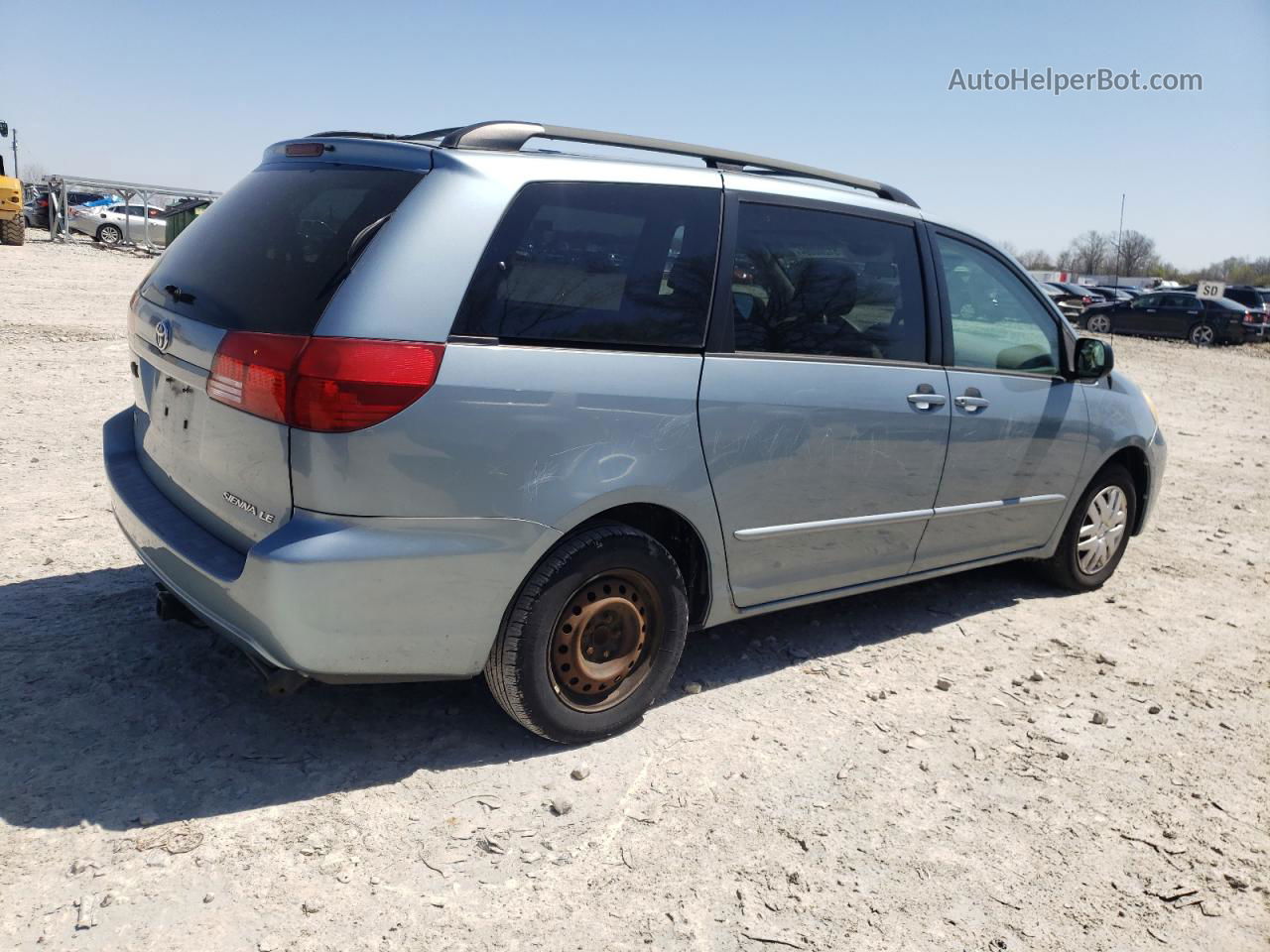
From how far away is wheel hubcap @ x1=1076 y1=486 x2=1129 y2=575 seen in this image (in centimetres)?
556

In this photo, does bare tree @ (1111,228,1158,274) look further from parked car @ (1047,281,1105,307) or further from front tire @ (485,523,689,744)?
front tire @ (485,523,689,744)

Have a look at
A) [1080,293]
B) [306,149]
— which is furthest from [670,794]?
[1080,293]

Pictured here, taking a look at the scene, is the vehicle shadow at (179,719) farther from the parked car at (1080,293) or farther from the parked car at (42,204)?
the parked car at (42,204)

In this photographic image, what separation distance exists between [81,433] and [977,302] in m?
5.86

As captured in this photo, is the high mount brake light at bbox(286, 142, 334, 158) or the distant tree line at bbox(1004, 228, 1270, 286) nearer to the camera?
the high mount brake light at bbox(286, 142, 334, 158)

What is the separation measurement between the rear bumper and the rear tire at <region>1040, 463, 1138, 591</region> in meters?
3.46

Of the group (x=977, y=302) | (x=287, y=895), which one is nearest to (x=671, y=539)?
(x=287, y=895)

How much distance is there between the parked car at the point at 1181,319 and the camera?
30.4 metres

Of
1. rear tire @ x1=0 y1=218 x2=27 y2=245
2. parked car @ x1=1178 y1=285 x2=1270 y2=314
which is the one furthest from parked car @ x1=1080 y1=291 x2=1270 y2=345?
rear tire @ x1=0 y1=218 x2=27 y2=245

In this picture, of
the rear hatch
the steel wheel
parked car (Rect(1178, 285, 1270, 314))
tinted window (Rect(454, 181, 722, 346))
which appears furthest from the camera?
parked car (Rect(1178, 285, 1270, 314))

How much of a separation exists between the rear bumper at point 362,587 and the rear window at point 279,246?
0.63 m

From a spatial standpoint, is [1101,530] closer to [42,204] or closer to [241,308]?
[241,308]

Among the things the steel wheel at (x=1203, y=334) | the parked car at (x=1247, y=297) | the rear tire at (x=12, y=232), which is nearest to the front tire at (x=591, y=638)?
the rear tire at (x=12, y=232)

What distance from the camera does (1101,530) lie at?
565 centimetres
